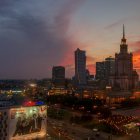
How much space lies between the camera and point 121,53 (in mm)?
144500

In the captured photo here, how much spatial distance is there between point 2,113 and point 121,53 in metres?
115

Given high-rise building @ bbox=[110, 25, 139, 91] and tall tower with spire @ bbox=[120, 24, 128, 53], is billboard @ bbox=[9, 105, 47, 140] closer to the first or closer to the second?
high-rise building @ bbox=[110, 25, 139, 91]

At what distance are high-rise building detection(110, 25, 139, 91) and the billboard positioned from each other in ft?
329

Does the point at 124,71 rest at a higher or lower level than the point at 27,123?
higher

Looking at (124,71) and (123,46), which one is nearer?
(123,46)

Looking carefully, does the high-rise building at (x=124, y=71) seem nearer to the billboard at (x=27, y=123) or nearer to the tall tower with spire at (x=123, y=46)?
the tall tower with spire at (x=123, y=46)

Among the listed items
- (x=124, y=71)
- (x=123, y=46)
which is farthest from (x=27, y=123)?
(x=123, y=46)

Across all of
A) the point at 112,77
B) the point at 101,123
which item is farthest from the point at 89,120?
the point at 112,77

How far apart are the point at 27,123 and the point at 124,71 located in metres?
111

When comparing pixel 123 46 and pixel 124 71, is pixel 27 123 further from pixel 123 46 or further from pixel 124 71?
pixel 123 46

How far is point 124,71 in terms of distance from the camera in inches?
5625

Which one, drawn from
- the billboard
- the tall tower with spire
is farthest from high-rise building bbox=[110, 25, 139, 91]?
the billboard

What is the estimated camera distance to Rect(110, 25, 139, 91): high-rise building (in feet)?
452

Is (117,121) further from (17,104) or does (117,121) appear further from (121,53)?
(121,53)
